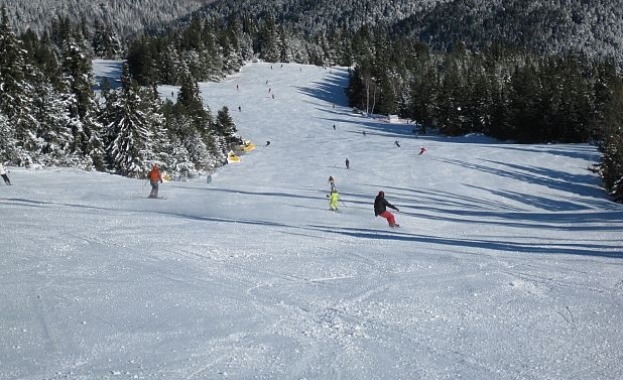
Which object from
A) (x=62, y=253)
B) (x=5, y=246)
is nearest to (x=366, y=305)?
(x=62, y=253)

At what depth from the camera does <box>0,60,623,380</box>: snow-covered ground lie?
6.89m

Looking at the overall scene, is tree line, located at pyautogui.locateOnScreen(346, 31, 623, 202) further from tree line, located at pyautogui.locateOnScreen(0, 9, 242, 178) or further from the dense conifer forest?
tree line, located at pyautogui.locateOnScreen(0, 9, 242, 178)

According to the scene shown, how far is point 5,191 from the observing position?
23.2 metres

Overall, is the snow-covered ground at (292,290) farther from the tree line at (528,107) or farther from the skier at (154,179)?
the tree line at (528,107)

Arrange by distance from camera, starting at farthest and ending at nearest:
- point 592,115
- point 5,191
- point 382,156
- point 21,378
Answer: point 592,115
point 382,156
point 5,191
point 21,378

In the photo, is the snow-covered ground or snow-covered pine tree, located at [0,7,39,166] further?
snow-covered pine tree, located at [0,7,39,166]

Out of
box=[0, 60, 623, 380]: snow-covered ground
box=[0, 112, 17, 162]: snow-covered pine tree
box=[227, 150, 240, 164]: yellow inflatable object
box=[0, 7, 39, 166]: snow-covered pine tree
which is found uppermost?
box=[0, 7, 39, 166]: snow-covered pine tree

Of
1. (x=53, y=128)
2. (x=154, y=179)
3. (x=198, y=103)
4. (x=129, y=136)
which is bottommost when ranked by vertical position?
(x=154, y=179)

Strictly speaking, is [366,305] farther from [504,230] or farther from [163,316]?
[504,230]

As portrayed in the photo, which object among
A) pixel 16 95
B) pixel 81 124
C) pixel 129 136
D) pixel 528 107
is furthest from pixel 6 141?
pixel 528 107

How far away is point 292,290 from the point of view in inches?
389

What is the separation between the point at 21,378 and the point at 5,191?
63.2 feet

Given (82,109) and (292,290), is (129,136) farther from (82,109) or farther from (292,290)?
(292,290)

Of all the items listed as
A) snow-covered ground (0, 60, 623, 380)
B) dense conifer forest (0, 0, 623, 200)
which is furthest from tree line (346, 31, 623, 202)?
snow-covered ground (0, 60, 623, 380)
